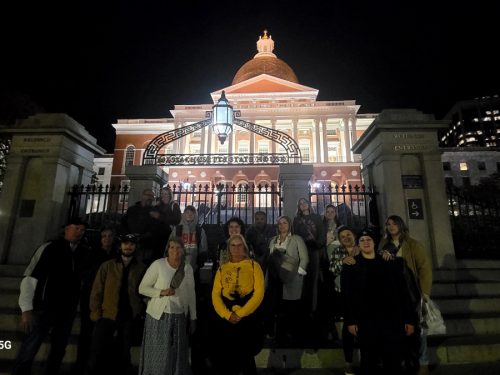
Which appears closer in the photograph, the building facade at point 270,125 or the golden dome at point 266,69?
the building facade at point 270,125

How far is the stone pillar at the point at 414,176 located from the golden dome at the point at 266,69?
44.6m

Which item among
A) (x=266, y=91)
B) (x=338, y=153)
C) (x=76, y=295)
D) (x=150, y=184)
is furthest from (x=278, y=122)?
(x=76, y=295)

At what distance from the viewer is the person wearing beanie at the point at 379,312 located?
348cm

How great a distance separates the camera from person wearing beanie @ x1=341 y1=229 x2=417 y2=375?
3.48 meters

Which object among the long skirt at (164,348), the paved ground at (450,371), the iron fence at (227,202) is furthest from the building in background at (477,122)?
the long skirt at (164,348)

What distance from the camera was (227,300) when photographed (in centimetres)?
347

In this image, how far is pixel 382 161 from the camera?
6.88m

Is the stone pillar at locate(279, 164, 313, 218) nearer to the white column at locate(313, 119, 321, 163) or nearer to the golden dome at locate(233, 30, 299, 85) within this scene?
the white column at locate(313, 119, 321, 163)

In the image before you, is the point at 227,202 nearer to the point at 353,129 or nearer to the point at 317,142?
the point at 317,142

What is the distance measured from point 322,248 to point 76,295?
153 inches

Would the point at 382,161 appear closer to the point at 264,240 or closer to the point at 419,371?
the point at 264,240

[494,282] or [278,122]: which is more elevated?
[278,122]

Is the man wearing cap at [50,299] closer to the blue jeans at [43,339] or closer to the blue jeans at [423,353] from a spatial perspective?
the blue jeans at [43,339]

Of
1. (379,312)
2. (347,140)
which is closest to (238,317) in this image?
(379,312)
